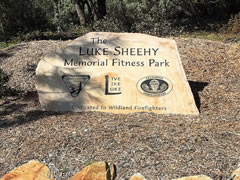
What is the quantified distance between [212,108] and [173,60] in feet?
2.88

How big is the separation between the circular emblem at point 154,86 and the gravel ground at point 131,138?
0.43 m

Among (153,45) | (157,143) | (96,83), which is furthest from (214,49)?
(157,143)

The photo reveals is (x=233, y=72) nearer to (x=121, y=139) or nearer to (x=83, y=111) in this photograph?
(x=83, y=111)

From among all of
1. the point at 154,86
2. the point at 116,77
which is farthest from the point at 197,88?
the point at 116,77

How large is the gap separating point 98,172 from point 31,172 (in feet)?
2.13

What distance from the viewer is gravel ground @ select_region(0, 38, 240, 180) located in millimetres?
3367

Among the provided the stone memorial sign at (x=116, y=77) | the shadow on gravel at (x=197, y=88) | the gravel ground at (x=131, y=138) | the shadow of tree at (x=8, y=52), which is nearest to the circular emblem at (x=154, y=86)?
the stone memorial sign at (x=116, y=77)

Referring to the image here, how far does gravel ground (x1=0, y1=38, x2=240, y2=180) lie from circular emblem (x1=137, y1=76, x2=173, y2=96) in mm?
429

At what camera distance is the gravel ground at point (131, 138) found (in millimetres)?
3367

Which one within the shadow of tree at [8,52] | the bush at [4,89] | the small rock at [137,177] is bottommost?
the shadow of tree at [8,52]

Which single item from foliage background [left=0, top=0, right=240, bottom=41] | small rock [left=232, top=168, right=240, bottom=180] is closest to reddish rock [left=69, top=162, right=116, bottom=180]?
small rock [left=232, top=168, right=240, bottom=180]

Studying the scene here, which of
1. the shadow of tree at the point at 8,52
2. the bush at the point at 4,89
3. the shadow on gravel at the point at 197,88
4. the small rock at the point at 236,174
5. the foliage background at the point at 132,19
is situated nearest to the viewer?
the small rock at the point at 236,174

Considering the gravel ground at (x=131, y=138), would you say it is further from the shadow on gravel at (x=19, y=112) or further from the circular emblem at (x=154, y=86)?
the circular emblem at (x=154, y=86)

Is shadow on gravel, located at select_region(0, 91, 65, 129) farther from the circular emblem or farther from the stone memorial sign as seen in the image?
the circular emblem
